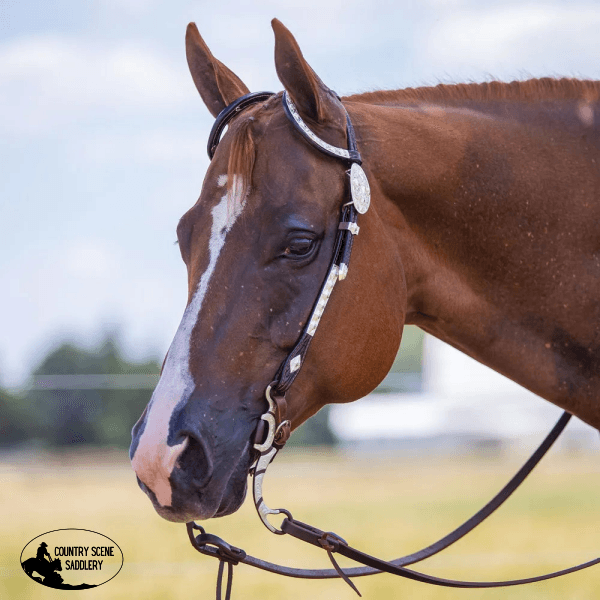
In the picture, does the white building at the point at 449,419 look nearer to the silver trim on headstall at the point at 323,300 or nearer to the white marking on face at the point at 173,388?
the silver trim on headstall at the point at 323,300

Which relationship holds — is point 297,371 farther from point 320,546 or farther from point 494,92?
point 494,92

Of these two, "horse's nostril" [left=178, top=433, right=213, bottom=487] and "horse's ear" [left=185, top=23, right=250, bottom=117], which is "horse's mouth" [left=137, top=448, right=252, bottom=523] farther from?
"horse's ear" [left=185, top=23, right=250, bottom=117]

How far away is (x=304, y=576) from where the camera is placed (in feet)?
7.61

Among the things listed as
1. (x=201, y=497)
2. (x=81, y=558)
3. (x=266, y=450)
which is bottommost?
(x=81, y=558)

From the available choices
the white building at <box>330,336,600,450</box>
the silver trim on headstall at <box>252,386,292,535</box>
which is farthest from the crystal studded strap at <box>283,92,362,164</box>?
the white building at <box>330,336,600,450</box>

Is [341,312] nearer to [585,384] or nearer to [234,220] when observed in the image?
[234,220]

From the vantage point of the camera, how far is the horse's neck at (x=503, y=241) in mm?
2262

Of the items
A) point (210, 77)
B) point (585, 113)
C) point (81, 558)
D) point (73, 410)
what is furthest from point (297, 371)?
point (73, 410)

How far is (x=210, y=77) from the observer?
253 centimetres

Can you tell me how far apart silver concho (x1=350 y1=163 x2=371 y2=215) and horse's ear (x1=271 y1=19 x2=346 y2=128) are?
0.16 m

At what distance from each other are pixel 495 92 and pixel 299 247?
3.06ft

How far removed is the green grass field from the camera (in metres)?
6.11

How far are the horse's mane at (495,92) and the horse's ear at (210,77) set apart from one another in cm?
39

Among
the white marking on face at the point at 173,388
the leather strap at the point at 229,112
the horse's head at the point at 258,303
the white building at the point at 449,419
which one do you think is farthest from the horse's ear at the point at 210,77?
the white building at the point at 449,419
